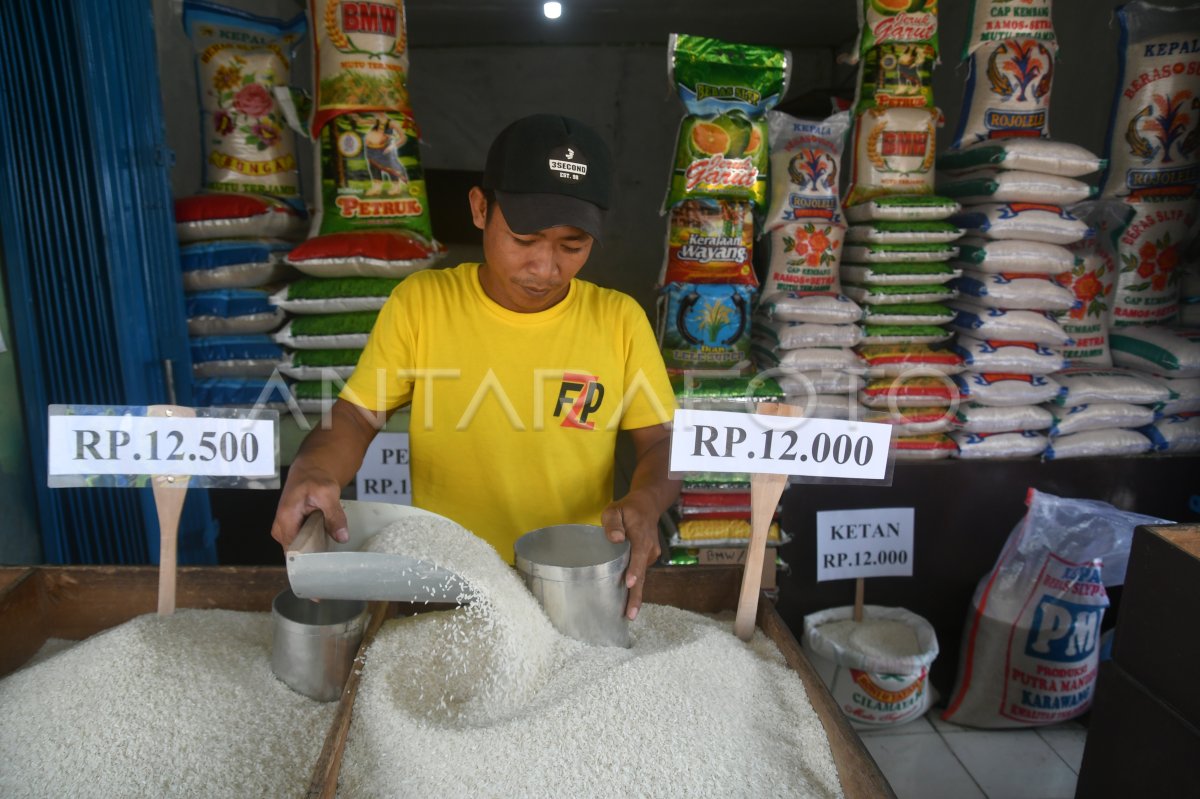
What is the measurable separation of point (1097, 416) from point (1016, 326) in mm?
329

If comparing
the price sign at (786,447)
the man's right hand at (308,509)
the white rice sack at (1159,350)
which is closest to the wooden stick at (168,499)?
the man's right hand at (308,509)

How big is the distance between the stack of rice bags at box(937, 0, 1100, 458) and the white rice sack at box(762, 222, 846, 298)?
0.37 m

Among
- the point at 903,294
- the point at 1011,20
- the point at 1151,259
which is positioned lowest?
the point at 903,294

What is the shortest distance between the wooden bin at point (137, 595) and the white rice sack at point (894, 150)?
57.1 inches

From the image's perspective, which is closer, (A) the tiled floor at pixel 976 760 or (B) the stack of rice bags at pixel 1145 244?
(A) the tiled floor at pixel 976 760

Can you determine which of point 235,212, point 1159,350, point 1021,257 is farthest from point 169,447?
point 1159,350

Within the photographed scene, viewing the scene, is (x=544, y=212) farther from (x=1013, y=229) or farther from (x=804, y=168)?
(x=1013, y=229)

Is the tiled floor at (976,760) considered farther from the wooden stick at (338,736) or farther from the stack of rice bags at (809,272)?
the wooden stick at (338,736)

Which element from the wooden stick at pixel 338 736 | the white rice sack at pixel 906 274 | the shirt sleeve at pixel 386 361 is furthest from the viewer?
the white rice sack at pixel 906 274

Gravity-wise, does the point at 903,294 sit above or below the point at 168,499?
above

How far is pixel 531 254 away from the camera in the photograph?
0.98 meters

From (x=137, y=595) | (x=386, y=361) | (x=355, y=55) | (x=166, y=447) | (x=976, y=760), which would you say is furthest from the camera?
(x=355, y=55)

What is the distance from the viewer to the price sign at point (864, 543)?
1.76m

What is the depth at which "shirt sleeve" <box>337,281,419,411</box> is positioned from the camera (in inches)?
43.7
